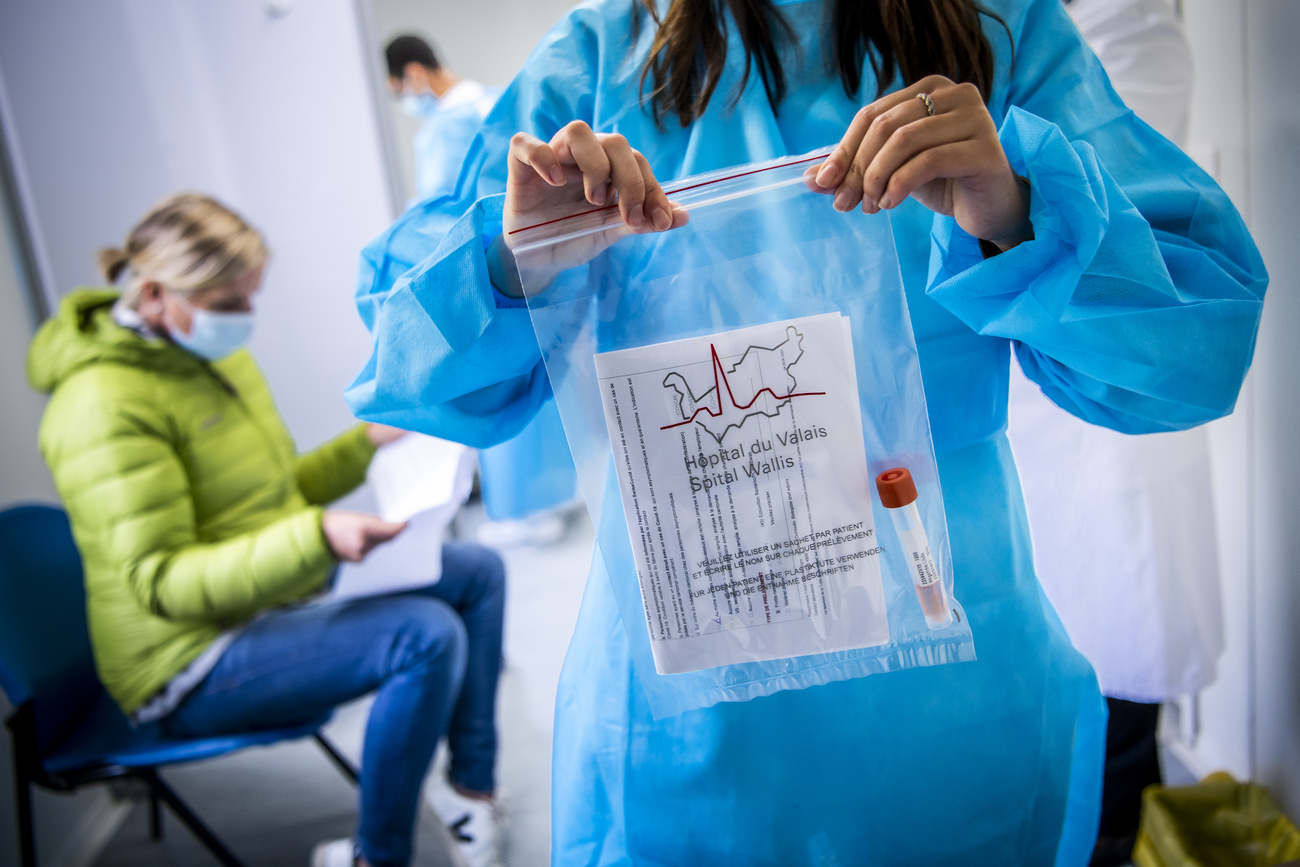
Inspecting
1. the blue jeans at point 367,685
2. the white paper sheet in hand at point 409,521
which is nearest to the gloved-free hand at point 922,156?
the white paper sheet in hand at point 409,521

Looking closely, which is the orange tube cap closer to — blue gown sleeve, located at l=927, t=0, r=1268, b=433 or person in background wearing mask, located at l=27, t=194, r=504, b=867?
blue gown sleeve, located at l=927, t=0, r=1268, b=433

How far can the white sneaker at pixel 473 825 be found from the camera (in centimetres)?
160

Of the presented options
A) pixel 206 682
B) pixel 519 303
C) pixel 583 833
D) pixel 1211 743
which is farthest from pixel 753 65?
pixel 1211 743

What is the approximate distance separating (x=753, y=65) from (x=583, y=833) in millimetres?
584

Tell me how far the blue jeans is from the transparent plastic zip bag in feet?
3.17

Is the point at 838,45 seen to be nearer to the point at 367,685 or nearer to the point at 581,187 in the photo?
the point at 581,187

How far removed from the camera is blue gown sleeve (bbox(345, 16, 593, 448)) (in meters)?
0.58

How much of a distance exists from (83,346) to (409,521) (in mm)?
614

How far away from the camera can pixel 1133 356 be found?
21.3 inches

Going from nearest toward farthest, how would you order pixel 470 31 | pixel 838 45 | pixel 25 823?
pixel 838 45 → pixel 25 823 → pixel 470 31

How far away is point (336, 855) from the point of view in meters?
1.52

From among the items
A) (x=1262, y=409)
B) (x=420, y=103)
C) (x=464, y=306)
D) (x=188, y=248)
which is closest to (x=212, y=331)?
(x=188, y=248)

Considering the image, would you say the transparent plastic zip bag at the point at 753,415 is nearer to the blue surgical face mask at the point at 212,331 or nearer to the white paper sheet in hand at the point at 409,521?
the white paper sheet in hand at the point at 409,521

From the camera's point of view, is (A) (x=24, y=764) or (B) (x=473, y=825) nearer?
(A) (x=24, y=764)
